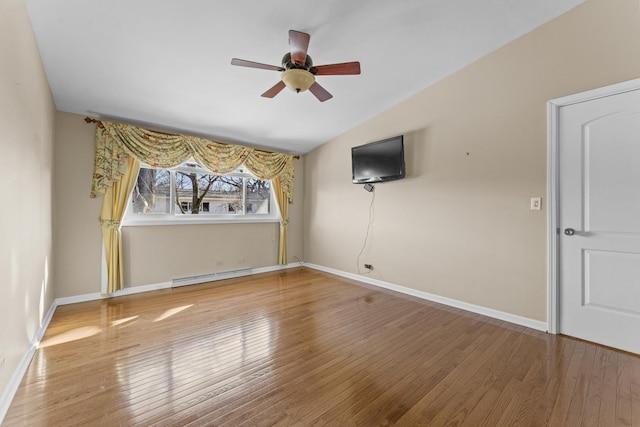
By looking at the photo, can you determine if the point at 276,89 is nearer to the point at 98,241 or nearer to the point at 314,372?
the point at 314,372

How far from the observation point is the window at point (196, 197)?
3.80 metres

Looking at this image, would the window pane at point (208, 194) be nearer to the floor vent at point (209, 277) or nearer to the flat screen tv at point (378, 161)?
the floor vent at point (209, 277)

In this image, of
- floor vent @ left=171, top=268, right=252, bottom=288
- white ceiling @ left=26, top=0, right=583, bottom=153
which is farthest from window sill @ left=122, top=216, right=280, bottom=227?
white ceiling @ left=26, top=0, right=583, bottom=153

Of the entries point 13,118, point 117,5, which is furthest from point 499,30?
point 13,118

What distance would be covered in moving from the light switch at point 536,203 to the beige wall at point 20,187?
400 centimetres

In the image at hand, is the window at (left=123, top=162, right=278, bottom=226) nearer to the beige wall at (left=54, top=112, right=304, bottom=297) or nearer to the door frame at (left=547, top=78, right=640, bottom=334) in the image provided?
the beige wall at (left=54, top=112, right=304, bottom=297)

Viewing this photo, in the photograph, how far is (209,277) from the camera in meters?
4.24

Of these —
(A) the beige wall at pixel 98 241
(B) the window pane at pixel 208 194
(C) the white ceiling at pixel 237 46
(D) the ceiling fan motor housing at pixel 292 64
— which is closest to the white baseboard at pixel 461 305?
(A) the beige wall at pixel 98 241

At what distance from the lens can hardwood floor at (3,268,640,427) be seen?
149 cm

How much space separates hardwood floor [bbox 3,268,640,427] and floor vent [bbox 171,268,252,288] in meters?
0.89

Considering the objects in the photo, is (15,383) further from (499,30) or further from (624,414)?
(499,30)

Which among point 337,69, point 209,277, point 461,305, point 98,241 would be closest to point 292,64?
point 337,69

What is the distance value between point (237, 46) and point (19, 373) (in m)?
2.95

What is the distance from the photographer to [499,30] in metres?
2.58
